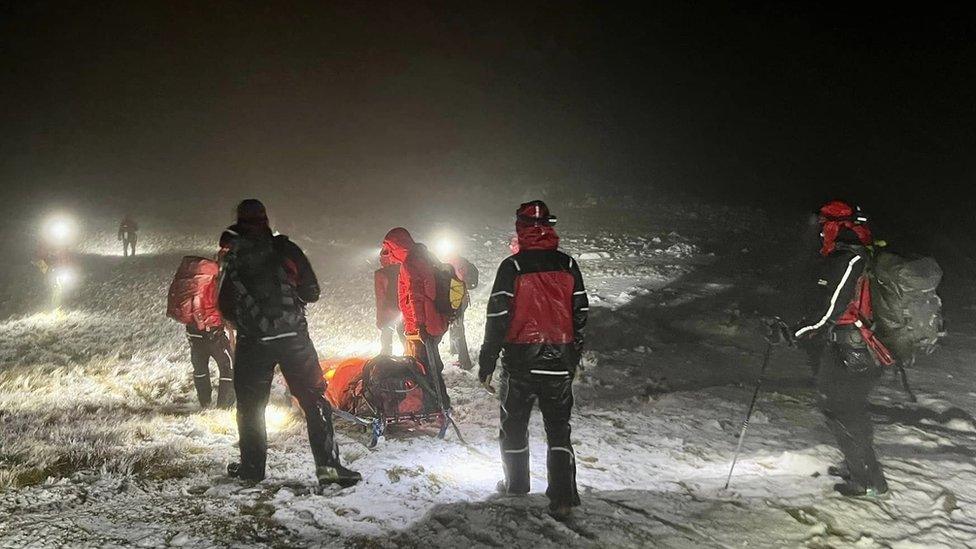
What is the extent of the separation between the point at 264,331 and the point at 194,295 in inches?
98.1

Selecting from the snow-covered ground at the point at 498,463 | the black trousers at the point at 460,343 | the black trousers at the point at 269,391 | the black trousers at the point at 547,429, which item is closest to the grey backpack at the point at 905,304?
the snow-covered ground at the point at 498,463

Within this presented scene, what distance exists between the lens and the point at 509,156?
160 feet

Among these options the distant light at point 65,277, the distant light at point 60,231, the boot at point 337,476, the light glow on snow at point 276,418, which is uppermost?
the distant light at point 60,231

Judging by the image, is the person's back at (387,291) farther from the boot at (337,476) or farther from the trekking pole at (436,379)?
the boot at (337,476)

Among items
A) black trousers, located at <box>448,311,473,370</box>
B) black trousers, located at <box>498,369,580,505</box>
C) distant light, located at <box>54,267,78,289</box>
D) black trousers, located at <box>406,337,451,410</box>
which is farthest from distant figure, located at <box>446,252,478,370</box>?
distant light, located at <box>54,267,78,289</box>

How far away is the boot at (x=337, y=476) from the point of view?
4422 millimetres

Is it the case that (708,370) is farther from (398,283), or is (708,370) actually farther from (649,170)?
(649,170)

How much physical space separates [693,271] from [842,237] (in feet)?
37.4

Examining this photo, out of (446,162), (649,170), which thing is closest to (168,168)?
(446,162)

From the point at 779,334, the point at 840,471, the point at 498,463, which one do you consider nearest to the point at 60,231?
the point at 498,463

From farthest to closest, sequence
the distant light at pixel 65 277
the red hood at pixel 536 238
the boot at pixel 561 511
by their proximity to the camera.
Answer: the distant light at pixel 65 277 → the red hood at pixel 536 238 → the boot at pixel 561 511

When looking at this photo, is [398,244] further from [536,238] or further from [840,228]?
[840,228]

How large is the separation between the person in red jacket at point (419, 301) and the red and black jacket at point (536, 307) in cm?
203

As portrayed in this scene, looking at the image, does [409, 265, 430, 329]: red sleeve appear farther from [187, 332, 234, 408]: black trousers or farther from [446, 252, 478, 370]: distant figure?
[446, 252, 478, 370]: distant figure
